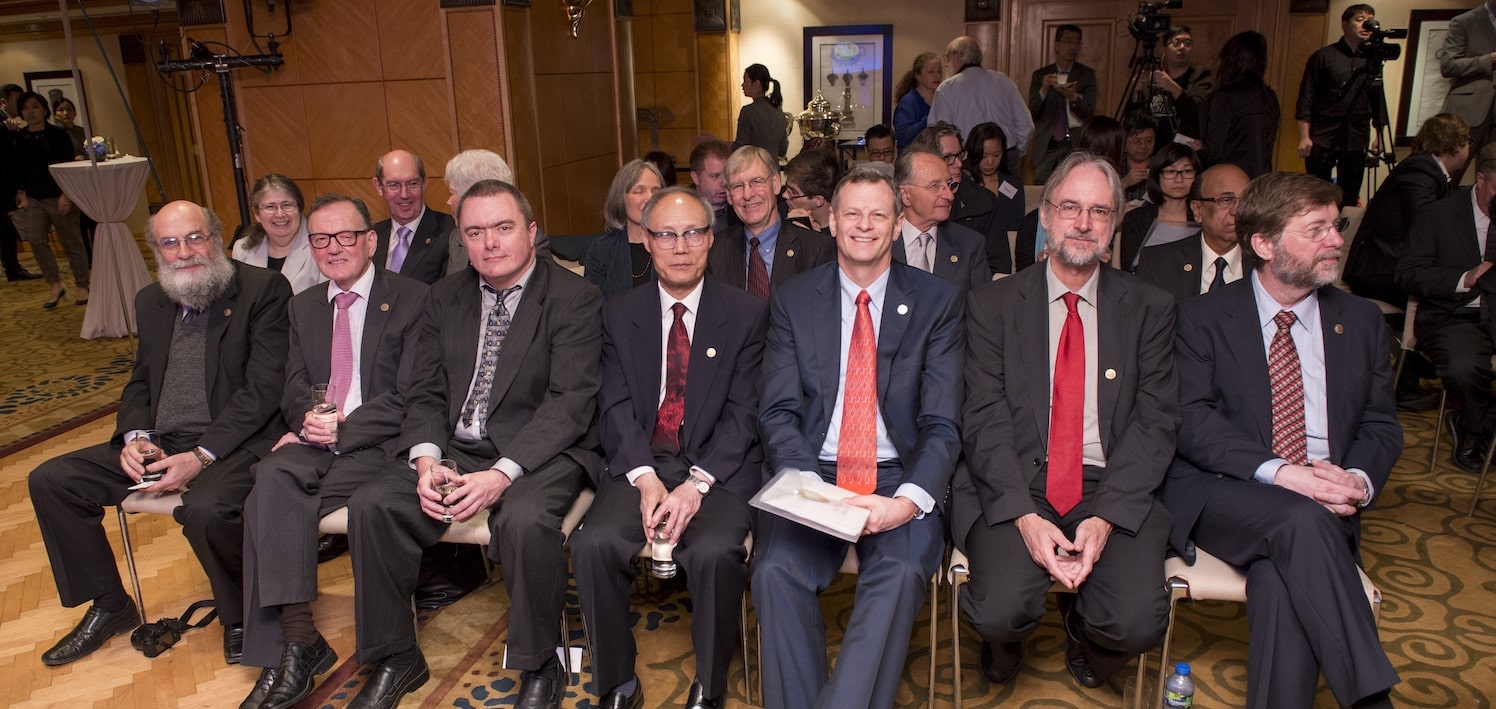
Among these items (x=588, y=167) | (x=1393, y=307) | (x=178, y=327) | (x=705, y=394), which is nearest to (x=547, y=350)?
(x=705, y=394)

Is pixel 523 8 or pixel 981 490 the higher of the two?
pixel 523 8

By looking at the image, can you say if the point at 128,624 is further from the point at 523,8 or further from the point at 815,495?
the point at 523,8

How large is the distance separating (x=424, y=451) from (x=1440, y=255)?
4.20 metres

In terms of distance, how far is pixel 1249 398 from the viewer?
8.66 feet

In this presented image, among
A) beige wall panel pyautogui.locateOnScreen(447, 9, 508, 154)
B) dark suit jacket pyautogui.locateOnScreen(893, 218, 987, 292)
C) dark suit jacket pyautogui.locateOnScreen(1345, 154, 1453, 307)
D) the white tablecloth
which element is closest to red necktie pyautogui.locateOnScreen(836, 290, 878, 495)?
dark suit jacket pyautogui.locateOnScreen(893, 218, 987, 292)

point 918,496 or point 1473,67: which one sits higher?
point 1473,67

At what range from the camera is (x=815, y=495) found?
2.41m

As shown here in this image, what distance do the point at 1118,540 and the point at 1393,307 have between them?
3.06m

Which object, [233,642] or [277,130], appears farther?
[277,130]

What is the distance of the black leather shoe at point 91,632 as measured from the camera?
10.2 feet

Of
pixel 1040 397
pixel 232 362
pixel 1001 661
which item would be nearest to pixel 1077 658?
pixel 1001 661

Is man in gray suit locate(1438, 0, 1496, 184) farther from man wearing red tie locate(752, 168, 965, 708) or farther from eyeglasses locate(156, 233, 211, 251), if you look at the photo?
eyeglasses locate(156, 233, 211, 251)

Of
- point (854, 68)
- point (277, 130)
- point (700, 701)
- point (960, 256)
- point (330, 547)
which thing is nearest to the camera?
point (700, 701)

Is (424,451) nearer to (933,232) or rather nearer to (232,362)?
(232,362)
